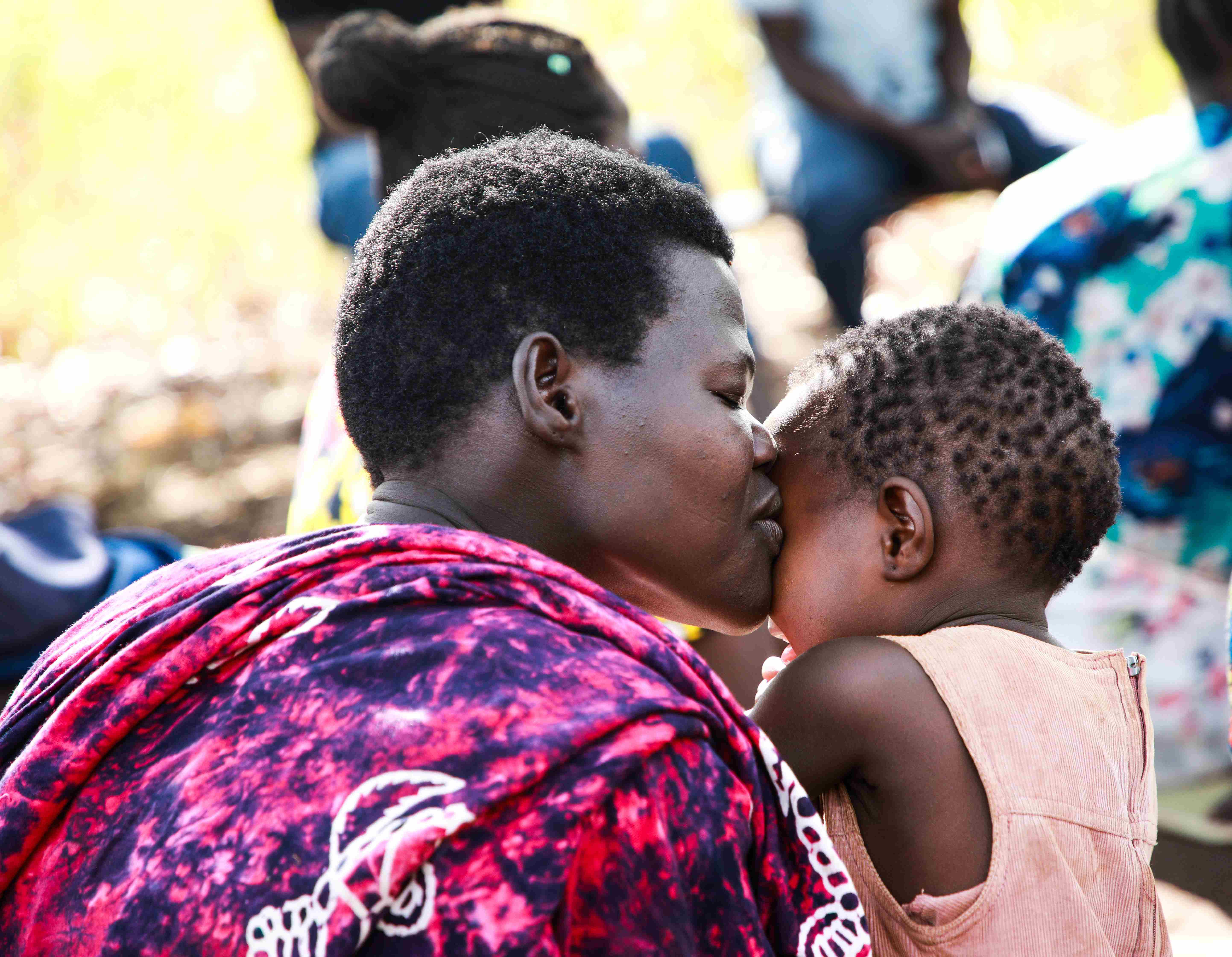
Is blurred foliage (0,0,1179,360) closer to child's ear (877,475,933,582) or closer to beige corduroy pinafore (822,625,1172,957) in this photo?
child's ear (877,475,933,582)

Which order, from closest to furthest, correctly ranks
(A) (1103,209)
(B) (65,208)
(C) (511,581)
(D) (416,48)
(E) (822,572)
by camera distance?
(C) (511,581) < (E) (822,572) < (D) (416,48) < (A) (1103,209) < (B) (65,208)

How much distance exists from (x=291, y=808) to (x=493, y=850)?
7.1 inches

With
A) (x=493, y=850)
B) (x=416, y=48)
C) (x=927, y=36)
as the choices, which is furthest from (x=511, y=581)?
(x=927, y=36)

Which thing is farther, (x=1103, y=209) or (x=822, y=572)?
(x=1103, y=209)

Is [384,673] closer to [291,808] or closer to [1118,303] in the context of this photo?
[291,808]

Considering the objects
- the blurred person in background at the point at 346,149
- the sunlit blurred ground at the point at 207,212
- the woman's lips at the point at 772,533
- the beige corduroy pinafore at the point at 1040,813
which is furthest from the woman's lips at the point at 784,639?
the sunlit blurred ground at the point at 207,212

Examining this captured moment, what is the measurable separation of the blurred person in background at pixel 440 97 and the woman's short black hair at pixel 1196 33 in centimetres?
118

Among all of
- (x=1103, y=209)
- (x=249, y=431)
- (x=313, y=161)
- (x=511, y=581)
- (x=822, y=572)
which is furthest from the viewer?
(x=249, y=431)

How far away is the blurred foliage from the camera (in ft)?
19.7

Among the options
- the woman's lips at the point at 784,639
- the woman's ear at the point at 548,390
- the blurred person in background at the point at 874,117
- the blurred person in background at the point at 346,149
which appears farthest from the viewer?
the blurred person in background at the point at 874,117

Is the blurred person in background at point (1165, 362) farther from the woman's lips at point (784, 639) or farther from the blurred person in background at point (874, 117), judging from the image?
the blurred person in background at point (874, 117)

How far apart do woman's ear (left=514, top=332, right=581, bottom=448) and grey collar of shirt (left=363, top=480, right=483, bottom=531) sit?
0.13 meters

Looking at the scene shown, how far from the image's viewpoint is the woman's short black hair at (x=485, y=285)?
1.40 metres

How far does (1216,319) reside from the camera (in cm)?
262
